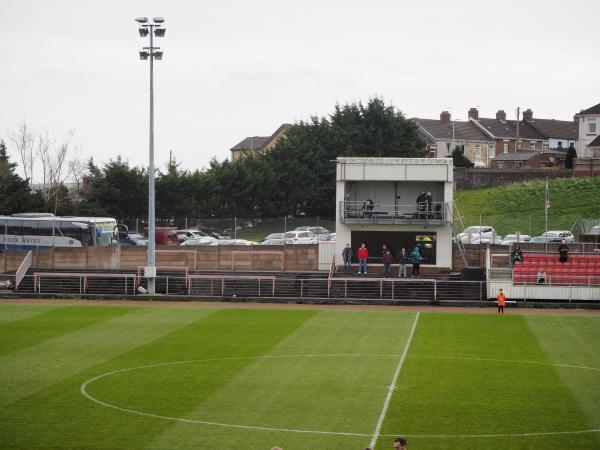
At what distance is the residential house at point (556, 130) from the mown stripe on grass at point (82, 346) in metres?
96.0

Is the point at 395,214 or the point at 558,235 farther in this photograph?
the point at 558,235

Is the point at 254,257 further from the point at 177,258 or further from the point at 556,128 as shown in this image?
the point at 556,128

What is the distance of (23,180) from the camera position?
81.7m

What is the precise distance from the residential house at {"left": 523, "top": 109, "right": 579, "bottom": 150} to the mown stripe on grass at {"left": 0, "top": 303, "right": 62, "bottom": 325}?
96.5m

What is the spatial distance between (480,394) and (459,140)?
10209 centimetres

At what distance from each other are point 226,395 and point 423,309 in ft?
75.2

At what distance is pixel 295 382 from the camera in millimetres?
27219

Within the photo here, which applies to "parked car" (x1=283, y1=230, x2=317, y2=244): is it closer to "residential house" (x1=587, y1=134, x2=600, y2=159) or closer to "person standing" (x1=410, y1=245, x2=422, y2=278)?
"person standing" (x1=410, y1=245, x2=422, y2=278)

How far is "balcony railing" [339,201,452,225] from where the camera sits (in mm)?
56781

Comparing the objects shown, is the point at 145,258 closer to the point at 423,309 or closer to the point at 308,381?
the point at 423,309

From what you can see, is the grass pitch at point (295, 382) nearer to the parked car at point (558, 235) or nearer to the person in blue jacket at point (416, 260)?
the person in blue jacket at point (416, 260)

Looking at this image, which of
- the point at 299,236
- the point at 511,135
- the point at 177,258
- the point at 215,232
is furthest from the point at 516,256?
the point at 511,135

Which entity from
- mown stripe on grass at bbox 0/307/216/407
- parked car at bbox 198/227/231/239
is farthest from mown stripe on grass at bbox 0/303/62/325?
parked car at bbox 198/227/231/239

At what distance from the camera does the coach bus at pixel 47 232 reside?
67812mm
